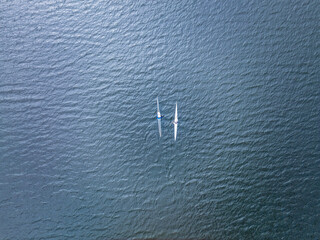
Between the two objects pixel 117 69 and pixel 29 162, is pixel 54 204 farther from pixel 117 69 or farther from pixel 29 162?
pixel 117 69

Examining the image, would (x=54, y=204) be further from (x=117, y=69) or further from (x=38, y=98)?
(x=117, y=69)

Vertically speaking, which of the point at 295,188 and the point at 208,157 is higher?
the point at 208,157

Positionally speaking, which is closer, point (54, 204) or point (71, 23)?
point (54, 204)

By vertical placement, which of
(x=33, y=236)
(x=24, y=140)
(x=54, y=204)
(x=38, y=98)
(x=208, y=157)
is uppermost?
(x=38, y=98)

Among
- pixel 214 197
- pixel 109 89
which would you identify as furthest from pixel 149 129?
pixel 214 197

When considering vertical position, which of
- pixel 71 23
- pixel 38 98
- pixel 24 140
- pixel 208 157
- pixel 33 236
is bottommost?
pixel 33 236

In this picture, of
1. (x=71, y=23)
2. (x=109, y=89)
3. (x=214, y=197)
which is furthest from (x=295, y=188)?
(x=71, y=23)
